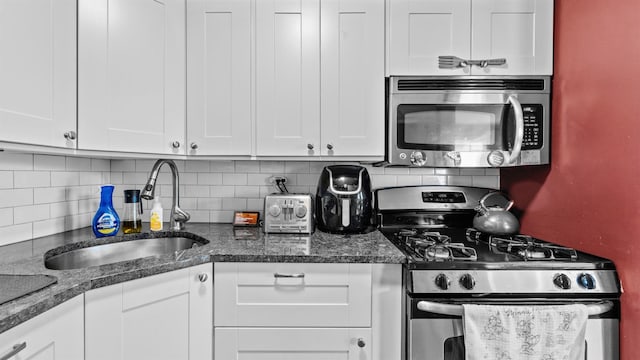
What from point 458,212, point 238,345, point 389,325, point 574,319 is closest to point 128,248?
point 238,345

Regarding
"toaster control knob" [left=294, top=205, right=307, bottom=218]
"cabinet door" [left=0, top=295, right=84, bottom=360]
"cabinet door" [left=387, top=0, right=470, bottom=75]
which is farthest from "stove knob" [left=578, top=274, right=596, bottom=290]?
"cabinet door" [left=0, top=295, right=84, bottom=360]

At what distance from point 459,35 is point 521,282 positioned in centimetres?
115

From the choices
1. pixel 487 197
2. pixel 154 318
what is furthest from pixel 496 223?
pixel 154 318

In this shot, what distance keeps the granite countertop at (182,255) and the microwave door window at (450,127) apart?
51 cm

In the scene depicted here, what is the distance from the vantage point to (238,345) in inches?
53.4

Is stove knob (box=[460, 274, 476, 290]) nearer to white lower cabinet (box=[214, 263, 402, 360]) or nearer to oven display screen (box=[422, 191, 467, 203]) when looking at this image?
white lower cabinet (box=[214, 263, 402, 360])

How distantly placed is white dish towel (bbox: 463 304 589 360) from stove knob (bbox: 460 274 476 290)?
0.09m

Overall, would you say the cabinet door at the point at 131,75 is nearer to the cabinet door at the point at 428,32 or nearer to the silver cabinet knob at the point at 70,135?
the silver cabinet knob at the point at 70,135

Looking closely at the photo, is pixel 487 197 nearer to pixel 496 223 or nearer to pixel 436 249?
pixel 496 223

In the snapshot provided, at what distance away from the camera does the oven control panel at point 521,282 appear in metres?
1.22

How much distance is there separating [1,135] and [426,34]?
1.70 meters

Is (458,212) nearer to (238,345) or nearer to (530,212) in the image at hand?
(530,212)

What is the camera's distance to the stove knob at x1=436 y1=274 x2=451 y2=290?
1230 mm

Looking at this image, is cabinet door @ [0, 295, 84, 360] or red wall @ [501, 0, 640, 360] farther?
red wall @ [501, 0, 640, 360]
